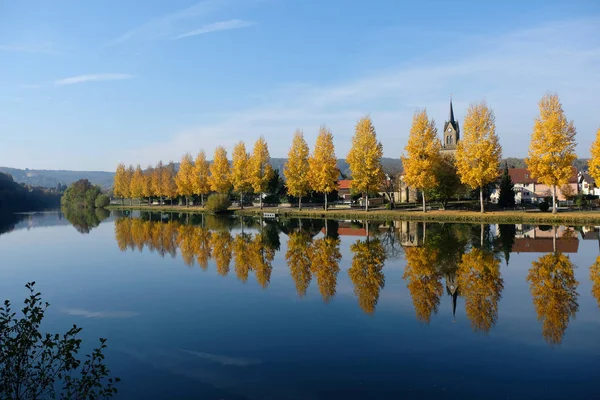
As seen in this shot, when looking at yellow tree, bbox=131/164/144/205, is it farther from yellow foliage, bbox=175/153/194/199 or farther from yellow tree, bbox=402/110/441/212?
yellow tree, bbox=402/110/441/212

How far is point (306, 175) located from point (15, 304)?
5002 centimetres

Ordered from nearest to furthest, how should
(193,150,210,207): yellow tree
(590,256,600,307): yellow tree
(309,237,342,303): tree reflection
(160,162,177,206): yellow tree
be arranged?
1. (590,256,600,307): yellow tree
2. (309,237,342,303): tree reflection
3. (193,150,210,207): yellow tree
4. (160,162,177,206): yellow tree

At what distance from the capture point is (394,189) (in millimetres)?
80938

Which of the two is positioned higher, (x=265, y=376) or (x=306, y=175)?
(x=306, y=175)

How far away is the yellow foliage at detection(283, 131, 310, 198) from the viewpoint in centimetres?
6675

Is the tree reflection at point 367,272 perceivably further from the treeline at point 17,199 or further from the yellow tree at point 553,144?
the treeline at point 17,199

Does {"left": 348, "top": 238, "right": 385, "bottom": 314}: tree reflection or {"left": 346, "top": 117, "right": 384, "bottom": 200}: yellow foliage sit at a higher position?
{"left": 346, "top": 117, "right": 384, "bottom": 200}: yellow foliage

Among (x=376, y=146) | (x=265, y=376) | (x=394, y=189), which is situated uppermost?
(x=376, y=146)

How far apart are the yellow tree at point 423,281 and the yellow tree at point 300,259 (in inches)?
182

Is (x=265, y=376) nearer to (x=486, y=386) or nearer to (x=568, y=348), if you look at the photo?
(x=486, y=386)

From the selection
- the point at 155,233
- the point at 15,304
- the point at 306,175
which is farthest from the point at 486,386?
the point at 306,175

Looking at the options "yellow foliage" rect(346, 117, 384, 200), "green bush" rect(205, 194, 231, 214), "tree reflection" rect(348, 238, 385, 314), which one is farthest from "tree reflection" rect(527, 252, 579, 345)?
"green bush" rect(205, 194, 231, 214)

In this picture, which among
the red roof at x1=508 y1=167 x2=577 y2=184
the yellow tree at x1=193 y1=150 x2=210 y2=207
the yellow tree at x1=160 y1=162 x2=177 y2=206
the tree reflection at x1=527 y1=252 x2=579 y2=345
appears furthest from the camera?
the yellow tree at x1=160 y1=162 x2=177 y2=206

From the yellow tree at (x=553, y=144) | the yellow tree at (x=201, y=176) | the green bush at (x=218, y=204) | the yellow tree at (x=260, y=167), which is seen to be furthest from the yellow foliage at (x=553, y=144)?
the yellow tree at (x=201, y=176)
